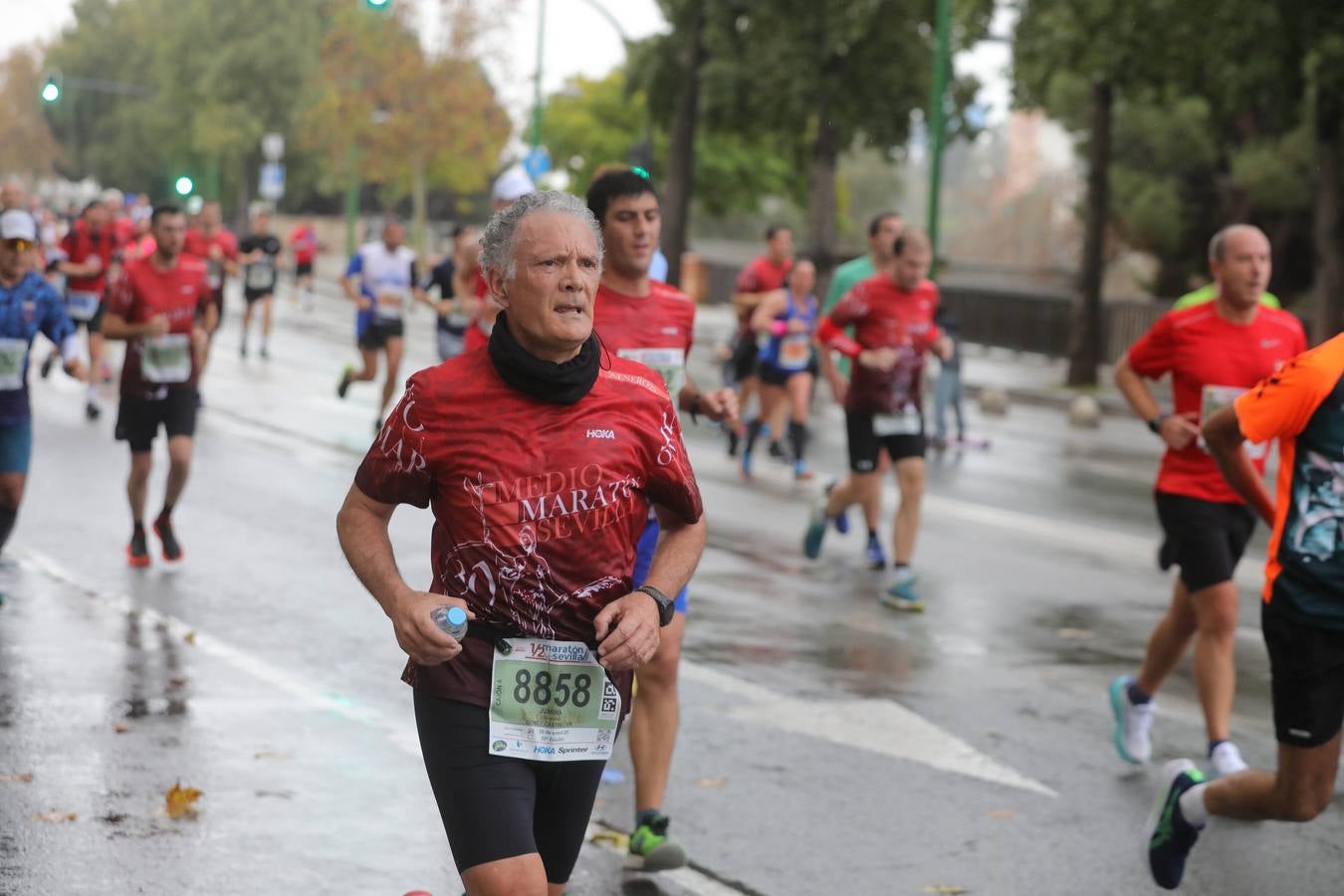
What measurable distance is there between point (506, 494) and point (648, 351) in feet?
9.05

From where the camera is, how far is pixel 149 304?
10.8 meters

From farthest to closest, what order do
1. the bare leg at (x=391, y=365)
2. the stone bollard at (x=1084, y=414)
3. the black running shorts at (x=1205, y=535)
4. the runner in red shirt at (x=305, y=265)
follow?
the runner in red shirt at (x=305, y=265), the stone bollard at (x=1084, y=414), the bare leg at (x=391, y=365), the black running shorts at (x=1205, y=535)

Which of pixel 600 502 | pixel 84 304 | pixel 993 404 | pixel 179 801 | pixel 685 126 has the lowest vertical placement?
pixel 993 404

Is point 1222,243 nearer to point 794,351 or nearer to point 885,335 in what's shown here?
point 885,335

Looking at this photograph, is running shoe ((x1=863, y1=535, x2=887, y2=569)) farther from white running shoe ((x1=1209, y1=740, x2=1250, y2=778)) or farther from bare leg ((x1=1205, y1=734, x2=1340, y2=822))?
bare leg ((x1=1205, y1=734, x2=1340, y2=822))

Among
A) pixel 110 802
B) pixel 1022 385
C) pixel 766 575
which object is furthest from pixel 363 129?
pixel 110 802

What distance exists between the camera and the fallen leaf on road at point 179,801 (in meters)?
6.24

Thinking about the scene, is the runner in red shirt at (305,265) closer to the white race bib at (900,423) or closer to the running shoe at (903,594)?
the white race bib at (900,423)

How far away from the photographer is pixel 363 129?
203 feet

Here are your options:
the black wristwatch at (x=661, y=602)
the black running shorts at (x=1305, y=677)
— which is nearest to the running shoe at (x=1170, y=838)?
the black running shorts at (x=1305, y=677)

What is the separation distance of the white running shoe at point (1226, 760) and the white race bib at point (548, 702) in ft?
12.3

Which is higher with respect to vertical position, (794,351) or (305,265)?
(794,351)

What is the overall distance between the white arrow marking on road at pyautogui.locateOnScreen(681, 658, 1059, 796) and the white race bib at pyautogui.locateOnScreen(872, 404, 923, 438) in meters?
2.65

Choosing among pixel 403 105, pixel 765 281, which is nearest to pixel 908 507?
pixel 765 281
